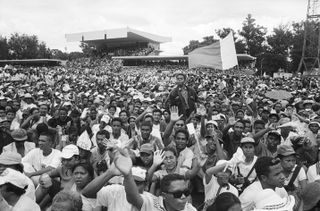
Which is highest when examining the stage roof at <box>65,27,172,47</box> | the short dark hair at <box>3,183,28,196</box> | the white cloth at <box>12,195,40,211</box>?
the stage roof at <box>65,27,172,47</box>

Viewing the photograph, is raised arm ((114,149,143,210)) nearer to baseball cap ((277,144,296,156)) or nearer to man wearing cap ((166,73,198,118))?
baseball cap ((277,144,296,156))

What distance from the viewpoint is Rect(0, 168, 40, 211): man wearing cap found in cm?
268

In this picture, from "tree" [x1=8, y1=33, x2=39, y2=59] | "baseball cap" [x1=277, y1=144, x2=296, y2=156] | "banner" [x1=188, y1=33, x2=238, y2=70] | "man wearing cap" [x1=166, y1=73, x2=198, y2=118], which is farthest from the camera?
"tree" [x1=8, y1=33, x2=39, y2=59]

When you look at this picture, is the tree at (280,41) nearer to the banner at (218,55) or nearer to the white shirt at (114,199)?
the banner at (218,55)

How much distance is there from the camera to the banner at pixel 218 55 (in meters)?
8.06

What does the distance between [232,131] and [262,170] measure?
2661 millimetres

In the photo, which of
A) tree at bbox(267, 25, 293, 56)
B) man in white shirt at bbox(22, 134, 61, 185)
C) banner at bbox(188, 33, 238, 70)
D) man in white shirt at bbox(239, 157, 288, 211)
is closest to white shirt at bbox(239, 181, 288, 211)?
man in white shirt at bbox(239, 157, 288, 211)

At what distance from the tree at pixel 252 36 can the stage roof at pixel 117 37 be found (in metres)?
12.6

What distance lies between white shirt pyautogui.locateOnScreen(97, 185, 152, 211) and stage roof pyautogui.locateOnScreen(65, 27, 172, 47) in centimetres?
4886

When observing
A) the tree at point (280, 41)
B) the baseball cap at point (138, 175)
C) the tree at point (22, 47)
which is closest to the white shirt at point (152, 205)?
the baseball cap at point (138, 175)

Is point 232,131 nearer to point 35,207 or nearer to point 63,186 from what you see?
point 63,186

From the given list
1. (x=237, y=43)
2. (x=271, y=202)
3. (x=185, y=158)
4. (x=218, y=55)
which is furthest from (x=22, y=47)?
(x=271, y=202)

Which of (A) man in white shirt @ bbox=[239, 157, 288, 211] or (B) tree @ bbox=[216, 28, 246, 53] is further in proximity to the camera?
(B) tree @ bbox=[216, 28, 246, 53]

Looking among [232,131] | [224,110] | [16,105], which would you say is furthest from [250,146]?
[16,105]
